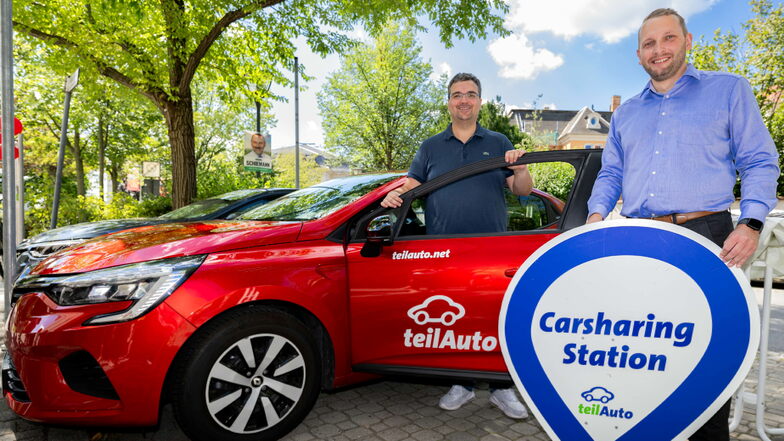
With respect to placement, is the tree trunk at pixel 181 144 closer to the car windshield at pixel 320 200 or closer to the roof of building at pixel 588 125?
the car windshield at pixel 320 200

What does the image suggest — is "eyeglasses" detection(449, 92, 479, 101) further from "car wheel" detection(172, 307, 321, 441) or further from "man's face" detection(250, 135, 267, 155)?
"man's face" detection(250, 135, 267, 155)

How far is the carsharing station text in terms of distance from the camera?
1683 mm

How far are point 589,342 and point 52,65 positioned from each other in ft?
38.6

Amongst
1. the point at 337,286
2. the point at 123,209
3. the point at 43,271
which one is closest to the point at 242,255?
the point at 337,286

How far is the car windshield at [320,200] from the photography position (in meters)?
3.21

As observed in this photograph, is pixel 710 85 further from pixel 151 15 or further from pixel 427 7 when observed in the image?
pixel 151 15

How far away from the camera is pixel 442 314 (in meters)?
2.54

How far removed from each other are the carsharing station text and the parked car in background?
387 cm

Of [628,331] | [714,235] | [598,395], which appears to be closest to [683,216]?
[714,235]

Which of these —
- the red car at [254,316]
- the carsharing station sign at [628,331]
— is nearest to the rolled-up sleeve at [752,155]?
the carsharing station sign at [628,331]

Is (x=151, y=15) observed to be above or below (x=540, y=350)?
above

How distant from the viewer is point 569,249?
70.2 inches

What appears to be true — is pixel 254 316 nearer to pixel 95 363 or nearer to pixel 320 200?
pixel 95 363

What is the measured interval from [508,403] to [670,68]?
2.03 metres
